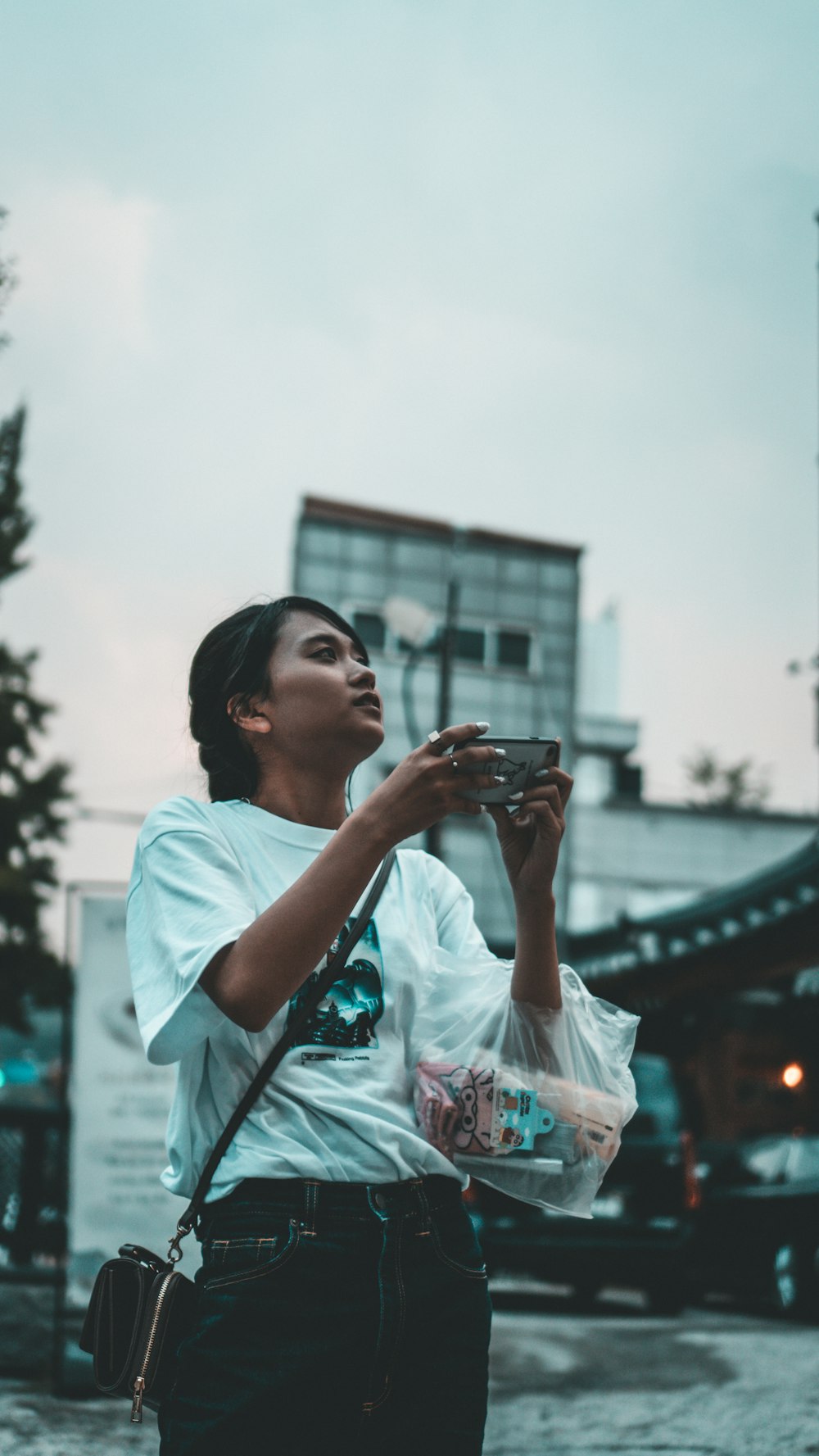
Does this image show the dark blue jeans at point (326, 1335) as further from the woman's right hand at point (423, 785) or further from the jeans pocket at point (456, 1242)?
the woman's right hand at point (423, 785)

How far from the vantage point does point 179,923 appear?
6.10 feet

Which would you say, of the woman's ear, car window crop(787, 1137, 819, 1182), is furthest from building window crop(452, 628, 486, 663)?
the woman's ear

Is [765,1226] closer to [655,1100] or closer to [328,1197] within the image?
[655,1100]

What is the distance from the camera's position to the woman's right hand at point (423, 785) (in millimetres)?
1789

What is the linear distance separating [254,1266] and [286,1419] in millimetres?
187

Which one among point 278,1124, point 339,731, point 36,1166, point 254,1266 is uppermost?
point 339,731

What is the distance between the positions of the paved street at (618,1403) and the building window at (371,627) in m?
15.4

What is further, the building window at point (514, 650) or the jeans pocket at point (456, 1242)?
the building window at point (514, 650)

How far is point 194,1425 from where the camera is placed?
174cm

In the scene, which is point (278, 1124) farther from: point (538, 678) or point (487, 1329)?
point (538, 678)

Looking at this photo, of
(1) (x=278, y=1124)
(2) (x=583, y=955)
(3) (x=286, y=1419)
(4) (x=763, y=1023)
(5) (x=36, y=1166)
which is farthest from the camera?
(2) (x=583, y=955)

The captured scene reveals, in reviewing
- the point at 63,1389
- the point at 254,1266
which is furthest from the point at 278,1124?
the point at 63,1389

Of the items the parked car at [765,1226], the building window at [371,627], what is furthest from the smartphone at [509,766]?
the building window at [371,627]

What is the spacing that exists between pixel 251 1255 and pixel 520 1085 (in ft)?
1.53
